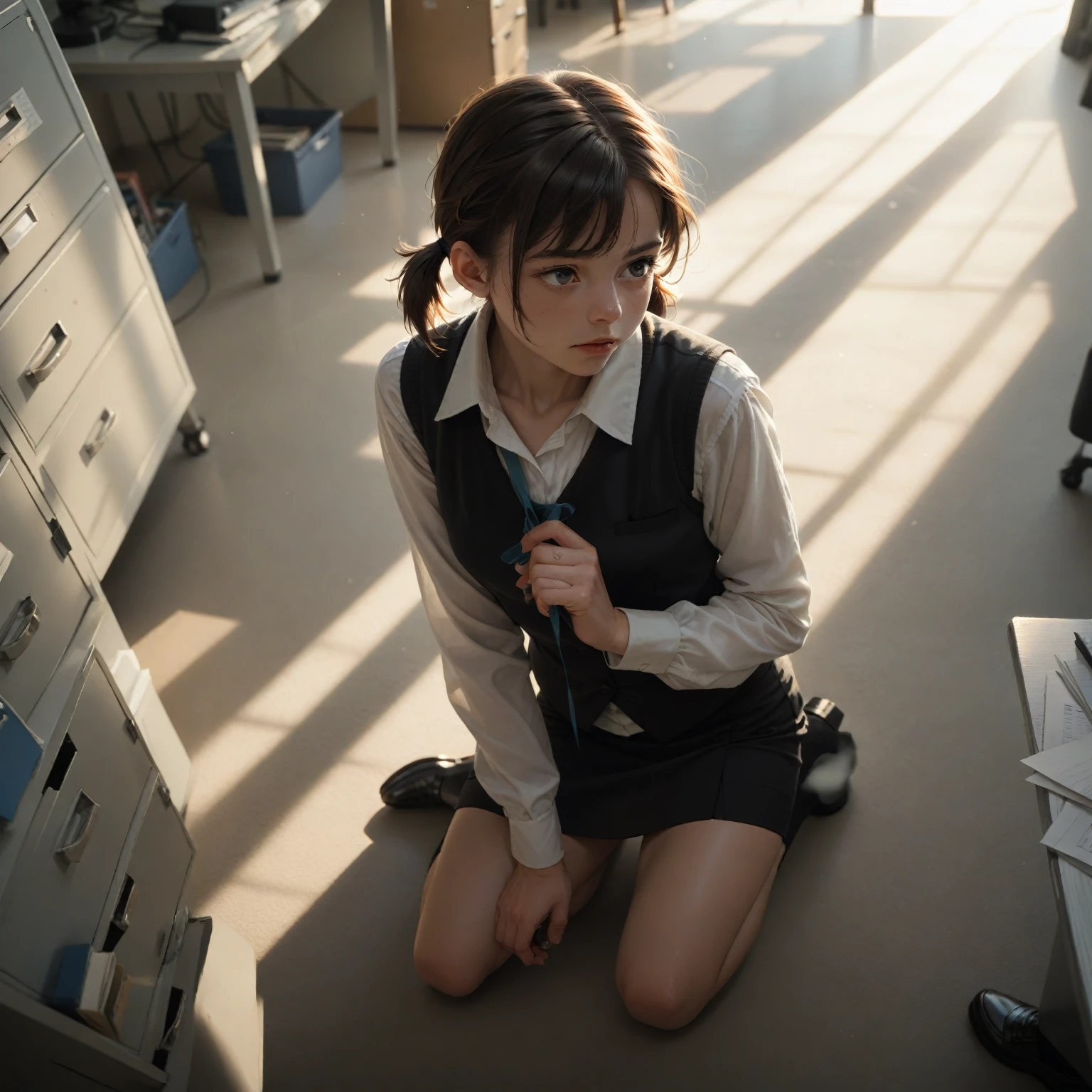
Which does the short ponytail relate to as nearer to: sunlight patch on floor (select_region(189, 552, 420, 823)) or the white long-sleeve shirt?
the white long-sleeve shirt

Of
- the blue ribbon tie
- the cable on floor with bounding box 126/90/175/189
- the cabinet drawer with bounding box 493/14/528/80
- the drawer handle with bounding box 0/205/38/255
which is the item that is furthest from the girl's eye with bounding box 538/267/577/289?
the cable on floor with bounding box 126/90/175/189

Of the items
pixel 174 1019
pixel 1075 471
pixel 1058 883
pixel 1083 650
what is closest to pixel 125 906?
pixel 174 1019

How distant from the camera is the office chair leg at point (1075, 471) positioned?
217 centimetres

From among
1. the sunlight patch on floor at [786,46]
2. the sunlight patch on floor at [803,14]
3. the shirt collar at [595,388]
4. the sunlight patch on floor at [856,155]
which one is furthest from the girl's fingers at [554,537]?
the sunlight patch on floor at [803,14]

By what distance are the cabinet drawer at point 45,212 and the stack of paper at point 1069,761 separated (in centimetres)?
156

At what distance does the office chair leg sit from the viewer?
2168 mm

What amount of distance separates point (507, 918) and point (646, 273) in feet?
2.68

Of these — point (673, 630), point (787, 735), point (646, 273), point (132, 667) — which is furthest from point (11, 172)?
point (787, 735)

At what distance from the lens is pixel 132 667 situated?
1.66 meters

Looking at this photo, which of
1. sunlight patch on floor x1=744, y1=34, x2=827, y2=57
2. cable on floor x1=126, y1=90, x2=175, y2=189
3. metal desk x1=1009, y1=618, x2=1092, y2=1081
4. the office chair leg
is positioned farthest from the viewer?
sunlight patch on floor x1=744, y1=34, x2=827, y2=57

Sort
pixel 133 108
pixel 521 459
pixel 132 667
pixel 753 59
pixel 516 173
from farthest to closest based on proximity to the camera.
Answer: pixel 753 59
pixel 133 108
pixel 132 667
pixel 521 459
pixel 516 173

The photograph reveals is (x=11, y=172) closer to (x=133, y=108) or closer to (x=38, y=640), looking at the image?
(x=38, y=640)

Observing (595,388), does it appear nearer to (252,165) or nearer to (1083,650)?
(1083,650)

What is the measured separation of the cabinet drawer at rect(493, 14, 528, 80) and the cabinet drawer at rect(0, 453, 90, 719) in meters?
3.09
